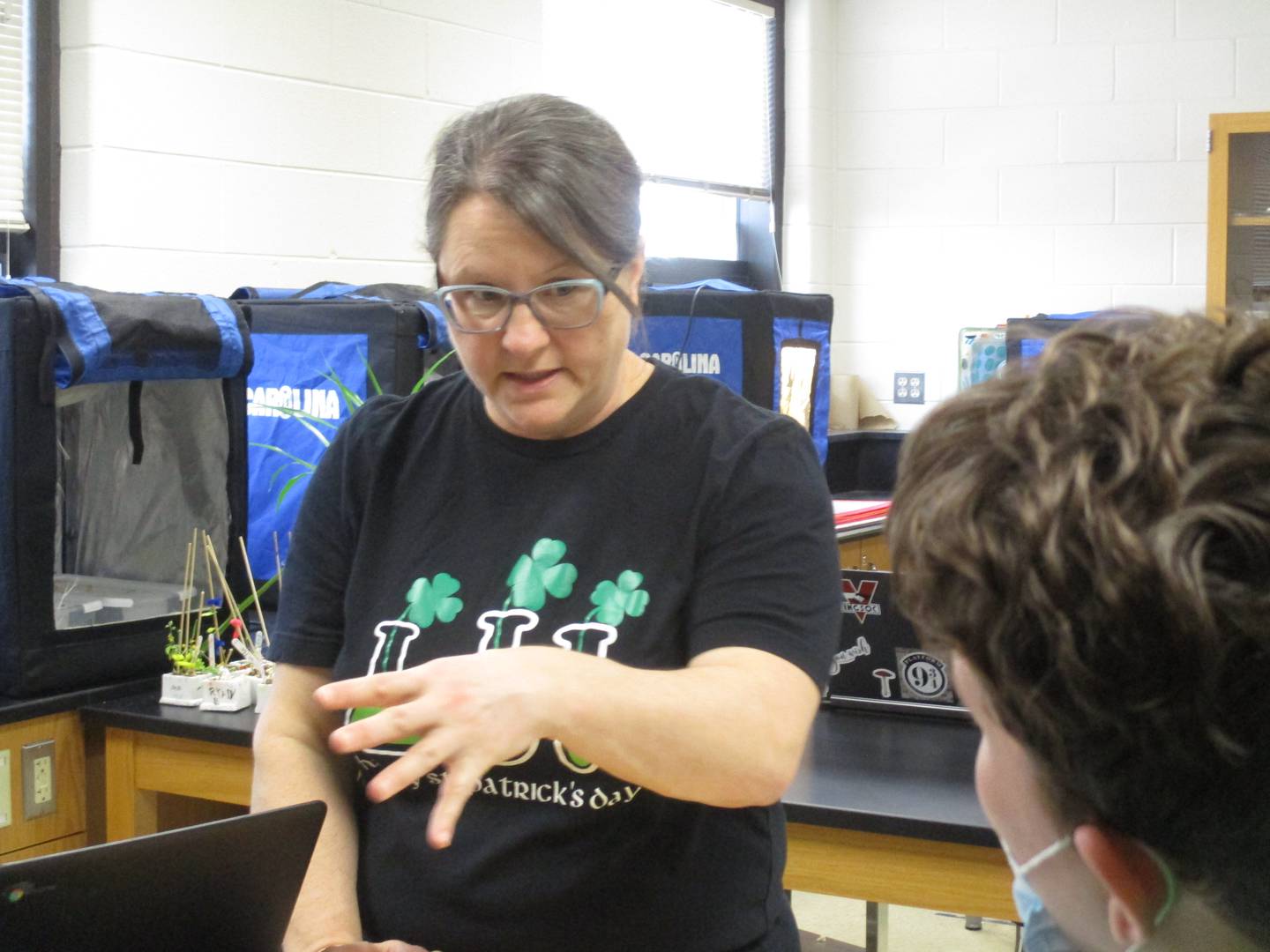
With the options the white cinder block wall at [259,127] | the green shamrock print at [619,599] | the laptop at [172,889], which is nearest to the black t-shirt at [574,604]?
the green shamrock print at [619,599]

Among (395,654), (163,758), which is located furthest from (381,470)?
(163,758)

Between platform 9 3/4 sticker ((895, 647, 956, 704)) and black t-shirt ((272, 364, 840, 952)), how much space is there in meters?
0.76

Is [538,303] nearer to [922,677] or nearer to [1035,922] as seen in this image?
[1035,922]

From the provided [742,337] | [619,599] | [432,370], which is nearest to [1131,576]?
[619,599]

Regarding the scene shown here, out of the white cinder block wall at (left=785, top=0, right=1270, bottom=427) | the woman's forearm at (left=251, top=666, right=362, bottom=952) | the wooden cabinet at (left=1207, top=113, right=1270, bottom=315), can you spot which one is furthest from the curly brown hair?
the white cinder block wall at (left=785, top=0, right=1270, bottom=427)

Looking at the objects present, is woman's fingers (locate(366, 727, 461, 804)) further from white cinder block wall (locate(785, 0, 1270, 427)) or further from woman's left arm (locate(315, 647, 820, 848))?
white cinder block wall (locate(785, 0, 1270, 427))

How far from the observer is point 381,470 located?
1.31m

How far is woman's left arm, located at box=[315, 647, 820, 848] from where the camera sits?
82 centimetres

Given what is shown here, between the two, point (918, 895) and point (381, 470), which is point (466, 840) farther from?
point (918, 895)

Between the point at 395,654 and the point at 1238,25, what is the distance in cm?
444

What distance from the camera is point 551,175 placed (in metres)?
1.19

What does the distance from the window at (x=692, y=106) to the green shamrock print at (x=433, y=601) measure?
3.10m

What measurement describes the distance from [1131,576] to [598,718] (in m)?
0.52

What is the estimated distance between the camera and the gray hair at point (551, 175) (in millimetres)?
1190
